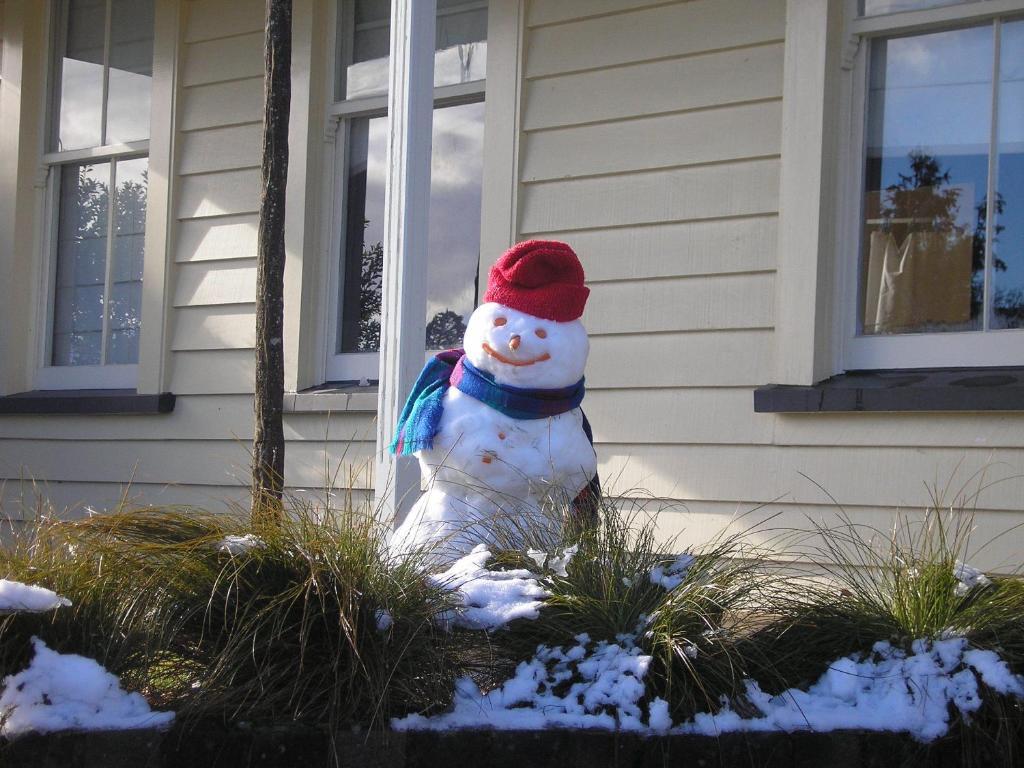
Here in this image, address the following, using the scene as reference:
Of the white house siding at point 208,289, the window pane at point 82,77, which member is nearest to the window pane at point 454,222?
the white house siding at point 208,289

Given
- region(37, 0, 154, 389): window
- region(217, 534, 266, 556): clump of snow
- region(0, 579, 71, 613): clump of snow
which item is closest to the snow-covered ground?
region(217, 534, 266, 556): clump of snow

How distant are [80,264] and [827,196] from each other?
14.9ft

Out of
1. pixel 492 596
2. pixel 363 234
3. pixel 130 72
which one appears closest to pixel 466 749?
pixel 492 596

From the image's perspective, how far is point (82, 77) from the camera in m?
7.32

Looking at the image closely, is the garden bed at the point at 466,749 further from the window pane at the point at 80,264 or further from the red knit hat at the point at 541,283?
the window pane at the point at 80,264

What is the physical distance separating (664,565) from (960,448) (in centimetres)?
174

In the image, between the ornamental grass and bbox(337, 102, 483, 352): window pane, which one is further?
bbox(337, 102, 483, 352): window pane

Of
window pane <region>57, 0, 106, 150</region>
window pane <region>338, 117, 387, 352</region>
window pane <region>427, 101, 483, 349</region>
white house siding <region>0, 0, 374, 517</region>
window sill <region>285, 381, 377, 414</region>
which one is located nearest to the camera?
window sill <region>285, 381, 377, 414</region>

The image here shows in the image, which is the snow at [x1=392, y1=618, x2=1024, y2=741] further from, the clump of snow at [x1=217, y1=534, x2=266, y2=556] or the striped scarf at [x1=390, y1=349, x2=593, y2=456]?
the striped scarf at [x1=390, y1=349, x2=593, y2=456]

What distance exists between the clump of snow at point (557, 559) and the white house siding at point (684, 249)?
1.69 meters

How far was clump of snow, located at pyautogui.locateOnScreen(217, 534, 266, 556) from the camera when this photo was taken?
2.65 m

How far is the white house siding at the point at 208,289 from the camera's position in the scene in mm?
6285

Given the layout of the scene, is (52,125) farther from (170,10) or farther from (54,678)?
(54,678)

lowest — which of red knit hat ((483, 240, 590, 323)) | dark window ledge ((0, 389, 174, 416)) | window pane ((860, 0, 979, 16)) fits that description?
dark window ledge ((0, 389, 174, 416))
